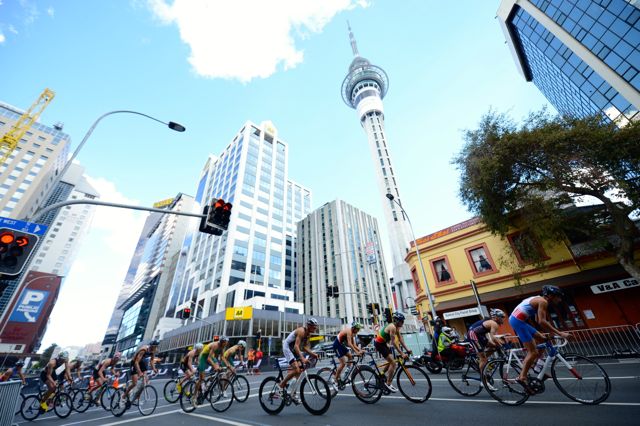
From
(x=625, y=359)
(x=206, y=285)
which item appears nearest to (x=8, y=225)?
(x=625, y=359)

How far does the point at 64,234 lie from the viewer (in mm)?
105312

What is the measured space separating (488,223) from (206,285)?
2080 inches

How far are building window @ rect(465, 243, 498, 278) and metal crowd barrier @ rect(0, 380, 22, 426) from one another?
21.6 meters

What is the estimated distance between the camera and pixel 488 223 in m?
16.4

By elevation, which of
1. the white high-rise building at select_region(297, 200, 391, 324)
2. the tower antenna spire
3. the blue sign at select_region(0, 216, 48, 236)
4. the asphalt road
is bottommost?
the asphalt road

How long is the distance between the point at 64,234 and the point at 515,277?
147 m

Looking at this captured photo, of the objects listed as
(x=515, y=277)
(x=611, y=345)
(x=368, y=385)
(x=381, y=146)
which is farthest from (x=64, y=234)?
(x=611, y=345)

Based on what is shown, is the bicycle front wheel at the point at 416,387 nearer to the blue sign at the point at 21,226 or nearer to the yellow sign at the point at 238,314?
the blue sign at the point at 21,226

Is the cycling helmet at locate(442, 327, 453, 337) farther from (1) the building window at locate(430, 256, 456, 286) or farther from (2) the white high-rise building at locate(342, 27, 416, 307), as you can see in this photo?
(2) the white high-rise building at locate(342, 27, 416, 307)

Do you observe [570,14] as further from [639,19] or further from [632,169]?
[632,169]

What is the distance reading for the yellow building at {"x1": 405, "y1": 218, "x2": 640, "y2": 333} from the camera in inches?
553

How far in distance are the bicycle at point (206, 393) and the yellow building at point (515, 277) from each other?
12.4 meters

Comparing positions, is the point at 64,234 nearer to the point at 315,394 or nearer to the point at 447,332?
the point at 315,394

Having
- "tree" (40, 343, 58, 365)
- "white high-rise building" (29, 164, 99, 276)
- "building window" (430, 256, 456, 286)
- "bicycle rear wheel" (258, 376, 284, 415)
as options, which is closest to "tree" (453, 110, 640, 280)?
"building window" (430, 256, 456, 286)
